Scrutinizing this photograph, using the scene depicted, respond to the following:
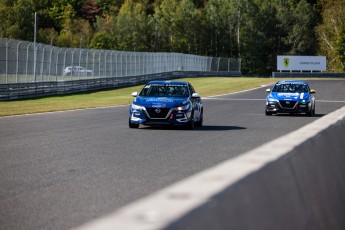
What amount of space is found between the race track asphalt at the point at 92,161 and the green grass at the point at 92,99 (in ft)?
31.9

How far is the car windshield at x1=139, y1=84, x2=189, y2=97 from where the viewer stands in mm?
23516

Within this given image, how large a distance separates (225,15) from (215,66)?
126 ft

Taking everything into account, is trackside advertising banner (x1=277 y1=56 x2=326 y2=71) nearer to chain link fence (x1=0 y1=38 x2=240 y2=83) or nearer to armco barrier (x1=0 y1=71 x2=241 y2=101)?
chain link fence (x1=0 y1=38 x2=240 y2=83)

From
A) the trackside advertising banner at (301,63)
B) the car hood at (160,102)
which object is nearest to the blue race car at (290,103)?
the car hood at (160,102)

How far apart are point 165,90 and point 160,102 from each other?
129 centimetres

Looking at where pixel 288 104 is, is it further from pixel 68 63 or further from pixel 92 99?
pixel 68 63

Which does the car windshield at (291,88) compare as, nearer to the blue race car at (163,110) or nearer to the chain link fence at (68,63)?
the blue race car at (163,110)

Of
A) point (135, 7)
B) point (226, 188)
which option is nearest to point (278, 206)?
point (226, 188)

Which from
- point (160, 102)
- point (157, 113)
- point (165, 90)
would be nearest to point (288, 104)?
point (165, 90)

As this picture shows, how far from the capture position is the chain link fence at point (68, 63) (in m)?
43.0

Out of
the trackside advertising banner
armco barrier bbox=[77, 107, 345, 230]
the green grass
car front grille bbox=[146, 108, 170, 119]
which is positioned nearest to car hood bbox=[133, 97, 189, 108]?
car front grille bbox=[146, 108, 170, 119]

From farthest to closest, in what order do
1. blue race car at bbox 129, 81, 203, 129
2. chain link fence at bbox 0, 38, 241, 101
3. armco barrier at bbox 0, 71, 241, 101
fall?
chain link fence at bbox 0, 38, 241, 101
armco barrier at bbox 0, 71, 241, 101
blue race car at bbox 129, 81, 203, 129

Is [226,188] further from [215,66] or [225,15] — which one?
[225,15]

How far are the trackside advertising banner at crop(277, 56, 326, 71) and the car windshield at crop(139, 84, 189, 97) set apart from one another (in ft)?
294
